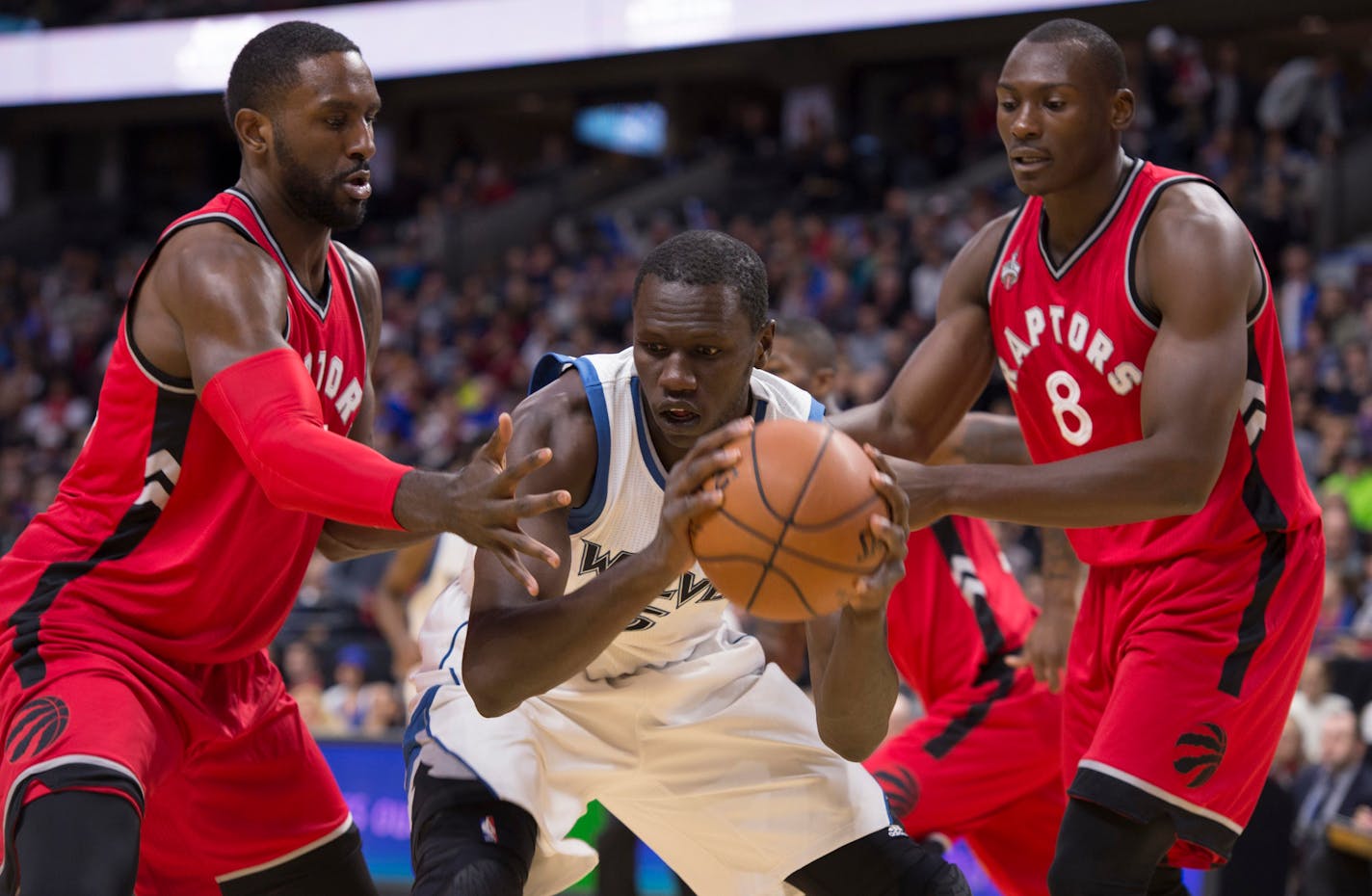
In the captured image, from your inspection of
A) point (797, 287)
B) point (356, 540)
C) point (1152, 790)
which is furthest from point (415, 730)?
point (797, 287)

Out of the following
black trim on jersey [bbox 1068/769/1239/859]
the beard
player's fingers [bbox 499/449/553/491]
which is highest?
the beard

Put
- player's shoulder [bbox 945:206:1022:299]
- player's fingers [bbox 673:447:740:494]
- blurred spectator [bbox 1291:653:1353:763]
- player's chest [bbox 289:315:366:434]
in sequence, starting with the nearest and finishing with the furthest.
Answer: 1. player's fingers [bbox 673:447:740:494]
2. player's chest [bbox 289:315:366:434]
3. player's shoulder [bbox 945:206:1022:299]
4. blurred spectator [bbox 1291:653:1353:763]

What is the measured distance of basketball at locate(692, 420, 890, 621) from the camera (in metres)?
3.06

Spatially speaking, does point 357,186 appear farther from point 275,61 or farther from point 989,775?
point 989,775

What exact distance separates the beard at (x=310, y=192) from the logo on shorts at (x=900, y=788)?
7.80 ft

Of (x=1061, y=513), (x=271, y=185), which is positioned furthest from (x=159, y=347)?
(x=1061, y=513)

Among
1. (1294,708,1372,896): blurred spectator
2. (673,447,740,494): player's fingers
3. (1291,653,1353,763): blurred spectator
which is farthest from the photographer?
(1291,653,1353,763): blurred spectator

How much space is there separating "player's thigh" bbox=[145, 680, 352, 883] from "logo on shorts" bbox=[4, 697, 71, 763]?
1.31 ft

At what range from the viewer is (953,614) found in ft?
17.1

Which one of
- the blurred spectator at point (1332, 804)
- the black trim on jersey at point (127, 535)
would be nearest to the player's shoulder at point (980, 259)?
the black trim on jersey at point (127, 535)

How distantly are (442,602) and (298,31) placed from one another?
1434mm

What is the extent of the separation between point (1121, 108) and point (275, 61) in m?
2.04

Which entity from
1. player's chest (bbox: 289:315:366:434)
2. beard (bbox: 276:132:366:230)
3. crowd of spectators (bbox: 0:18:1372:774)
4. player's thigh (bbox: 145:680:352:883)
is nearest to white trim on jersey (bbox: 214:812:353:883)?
player's thigh (bbox: 145:680:352:883)

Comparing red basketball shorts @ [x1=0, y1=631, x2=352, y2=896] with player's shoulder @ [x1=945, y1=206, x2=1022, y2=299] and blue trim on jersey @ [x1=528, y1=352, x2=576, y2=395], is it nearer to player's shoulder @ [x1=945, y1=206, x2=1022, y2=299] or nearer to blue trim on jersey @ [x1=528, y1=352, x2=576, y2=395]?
blue trim on jersey @ [x1=528, y1=352, x2=576, y2=395]
